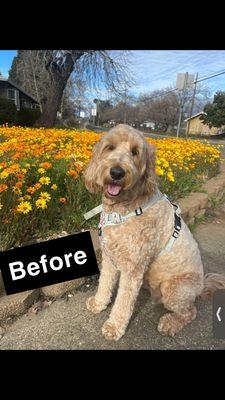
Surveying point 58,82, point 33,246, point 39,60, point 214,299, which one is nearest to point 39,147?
point 33,246

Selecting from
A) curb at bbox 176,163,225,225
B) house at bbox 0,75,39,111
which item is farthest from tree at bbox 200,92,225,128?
Answer: curb at bbox 176,163,225,225

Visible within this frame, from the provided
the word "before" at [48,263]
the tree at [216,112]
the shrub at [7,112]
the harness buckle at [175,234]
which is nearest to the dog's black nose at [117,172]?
the harness buckle at [175,234]

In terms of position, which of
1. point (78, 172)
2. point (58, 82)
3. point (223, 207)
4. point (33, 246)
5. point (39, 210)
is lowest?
point (223, 207)

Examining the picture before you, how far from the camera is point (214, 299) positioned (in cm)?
285

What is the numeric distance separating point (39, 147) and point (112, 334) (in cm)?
271

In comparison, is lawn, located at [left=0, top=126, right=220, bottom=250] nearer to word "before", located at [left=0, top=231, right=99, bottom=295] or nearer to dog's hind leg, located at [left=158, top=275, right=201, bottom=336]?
word "before", located at [left=0, top=231, right=99, bottom=295]

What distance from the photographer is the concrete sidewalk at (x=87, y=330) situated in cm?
241

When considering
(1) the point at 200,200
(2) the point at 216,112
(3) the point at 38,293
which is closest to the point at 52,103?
(1) the point at 200,200

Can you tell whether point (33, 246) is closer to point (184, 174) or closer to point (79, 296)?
point (79, 296)

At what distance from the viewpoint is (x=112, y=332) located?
247 centimetres

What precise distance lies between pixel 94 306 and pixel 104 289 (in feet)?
0.59

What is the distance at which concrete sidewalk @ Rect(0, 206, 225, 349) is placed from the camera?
241cm

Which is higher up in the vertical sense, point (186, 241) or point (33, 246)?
point (186, 241)

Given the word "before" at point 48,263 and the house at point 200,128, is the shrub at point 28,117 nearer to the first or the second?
the word "before" at point 48,263
